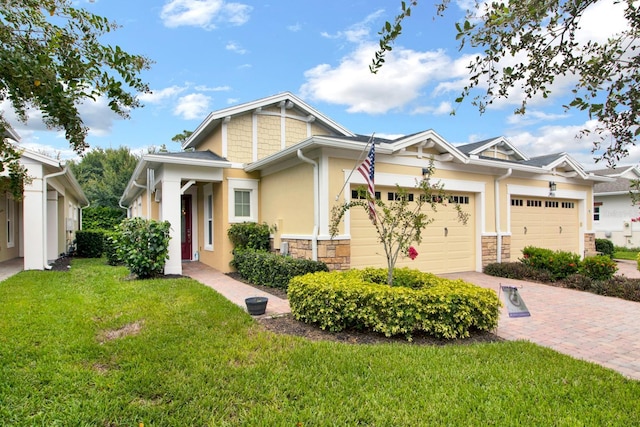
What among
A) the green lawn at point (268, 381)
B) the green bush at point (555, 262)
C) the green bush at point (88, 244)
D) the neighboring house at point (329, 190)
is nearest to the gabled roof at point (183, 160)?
the neighboring house at point (329, 190)

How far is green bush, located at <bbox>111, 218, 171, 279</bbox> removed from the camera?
27.8 feet

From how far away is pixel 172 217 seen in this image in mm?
9531

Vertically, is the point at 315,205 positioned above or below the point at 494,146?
below

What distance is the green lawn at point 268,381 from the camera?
9.09 ft

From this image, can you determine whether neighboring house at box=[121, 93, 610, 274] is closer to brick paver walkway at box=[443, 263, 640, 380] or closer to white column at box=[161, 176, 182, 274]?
white column at box=[161, 176, 182, 274]

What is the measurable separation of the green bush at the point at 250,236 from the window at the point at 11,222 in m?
8.64

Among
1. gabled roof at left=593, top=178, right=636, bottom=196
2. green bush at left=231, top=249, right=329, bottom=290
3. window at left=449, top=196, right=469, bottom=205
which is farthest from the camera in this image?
gabled roof at left=593, top=178, right=636, bottom=196

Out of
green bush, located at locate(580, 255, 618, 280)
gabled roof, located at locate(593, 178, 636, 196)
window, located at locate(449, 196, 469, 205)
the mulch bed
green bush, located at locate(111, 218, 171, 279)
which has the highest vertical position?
gabled roof, located at locate(593, 178, 636, 196)

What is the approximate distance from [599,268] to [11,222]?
59.3 ft

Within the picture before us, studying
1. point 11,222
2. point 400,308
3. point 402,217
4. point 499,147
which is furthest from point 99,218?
point 400,308

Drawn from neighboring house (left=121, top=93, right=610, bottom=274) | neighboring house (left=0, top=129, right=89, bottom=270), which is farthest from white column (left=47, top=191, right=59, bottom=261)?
neighboring house (left=121, top=93, right=610, bottom=274)

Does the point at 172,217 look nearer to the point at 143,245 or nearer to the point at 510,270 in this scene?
the point at 143,245

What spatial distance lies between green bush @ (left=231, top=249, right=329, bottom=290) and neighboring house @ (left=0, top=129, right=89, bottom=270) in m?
4.46

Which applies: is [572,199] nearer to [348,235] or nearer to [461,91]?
[348,235]
